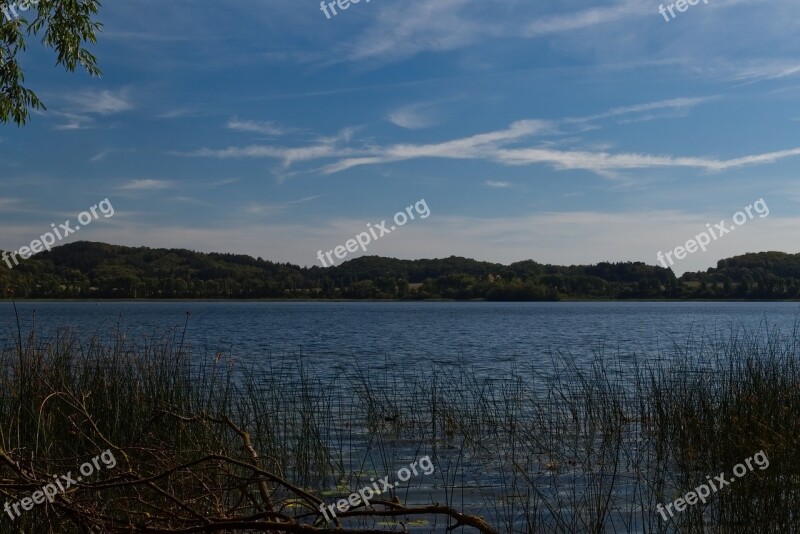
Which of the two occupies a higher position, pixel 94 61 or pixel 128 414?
pixel 94 61

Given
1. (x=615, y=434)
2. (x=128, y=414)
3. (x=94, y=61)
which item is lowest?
(x=615, y=434)

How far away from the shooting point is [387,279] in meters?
113

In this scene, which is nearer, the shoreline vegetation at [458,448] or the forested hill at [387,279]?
the shoreline vegetation at [458,448]

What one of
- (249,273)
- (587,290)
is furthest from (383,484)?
(587,290)

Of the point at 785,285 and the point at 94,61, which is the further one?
the point at 785,285

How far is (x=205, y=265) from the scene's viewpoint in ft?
388

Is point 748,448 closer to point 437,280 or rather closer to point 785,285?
point 785,285

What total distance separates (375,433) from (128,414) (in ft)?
11.1

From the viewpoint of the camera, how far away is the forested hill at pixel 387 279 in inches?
3846

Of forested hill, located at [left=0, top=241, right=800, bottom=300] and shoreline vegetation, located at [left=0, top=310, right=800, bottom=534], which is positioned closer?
shoreline vegetation, located at [left=0, top=310, right=800, bottom=534]

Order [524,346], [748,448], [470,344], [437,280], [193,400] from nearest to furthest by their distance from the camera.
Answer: [748,448] → [193,400] → [524,346] → [470,344] → [437,280]

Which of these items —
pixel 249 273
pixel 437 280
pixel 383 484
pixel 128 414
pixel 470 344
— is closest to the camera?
pixel 383 484

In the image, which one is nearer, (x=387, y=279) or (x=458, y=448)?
(x=458, y=448)

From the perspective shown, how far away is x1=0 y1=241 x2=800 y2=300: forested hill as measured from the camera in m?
97.7
